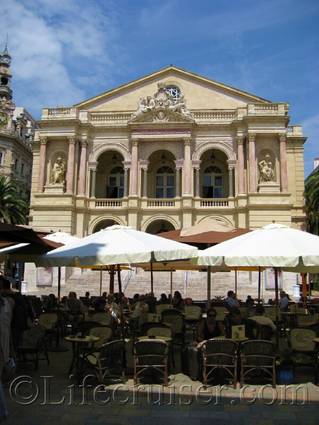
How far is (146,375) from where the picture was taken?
27.5 ft

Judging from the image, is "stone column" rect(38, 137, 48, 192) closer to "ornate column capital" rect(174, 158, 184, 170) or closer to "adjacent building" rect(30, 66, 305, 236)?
"adjacent building" rect(30, 66, 305, 236)

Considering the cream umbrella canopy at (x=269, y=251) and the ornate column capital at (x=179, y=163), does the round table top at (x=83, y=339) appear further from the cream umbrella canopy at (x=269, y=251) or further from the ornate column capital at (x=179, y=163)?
the ornate column capital at (x=179, y=163)

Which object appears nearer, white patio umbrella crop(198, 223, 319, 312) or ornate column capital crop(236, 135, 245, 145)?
white patio umbrella crop(198, 223, 319, 312)

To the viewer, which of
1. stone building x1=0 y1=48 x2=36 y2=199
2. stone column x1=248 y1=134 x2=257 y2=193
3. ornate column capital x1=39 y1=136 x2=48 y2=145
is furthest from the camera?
stone building x1=0 y1=48 x2=36 y2=199

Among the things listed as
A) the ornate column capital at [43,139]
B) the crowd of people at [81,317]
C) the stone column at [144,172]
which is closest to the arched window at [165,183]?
the stone column at [144,172]

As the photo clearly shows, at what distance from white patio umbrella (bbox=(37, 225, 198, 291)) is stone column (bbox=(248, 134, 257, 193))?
24.6m

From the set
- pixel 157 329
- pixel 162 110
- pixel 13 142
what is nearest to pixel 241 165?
pixel 162 110

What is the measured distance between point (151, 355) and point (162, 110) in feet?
98.1

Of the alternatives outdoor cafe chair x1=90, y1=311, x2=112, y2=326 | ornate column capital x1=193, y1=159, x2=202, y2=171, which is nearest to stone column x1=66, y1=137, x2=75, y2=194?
ornate column capital x1=193, y1=159, x2=202, y2=171

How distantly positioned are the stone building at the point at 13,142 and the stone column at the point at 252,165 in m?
29.4

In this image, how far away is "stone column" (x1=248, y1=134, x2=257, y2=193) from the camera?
1334 inches

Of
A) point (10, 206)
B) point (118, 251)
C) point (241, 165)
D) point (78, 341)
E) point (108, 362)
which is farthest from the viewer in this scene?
point (10, 206)

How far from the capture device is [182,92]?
39094 mm

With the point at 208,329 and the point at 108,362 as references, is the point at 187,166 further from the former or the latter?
the point at 108,362
